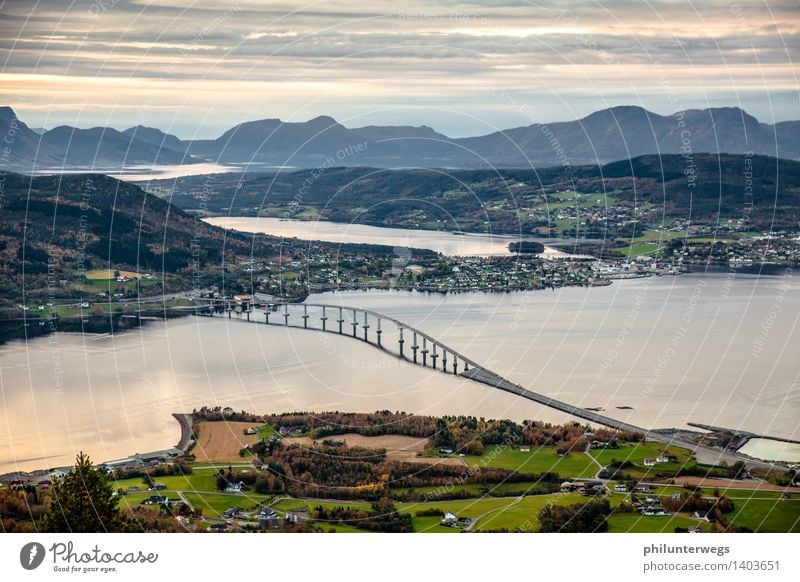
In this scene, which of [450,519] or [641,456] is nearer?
[450,519]

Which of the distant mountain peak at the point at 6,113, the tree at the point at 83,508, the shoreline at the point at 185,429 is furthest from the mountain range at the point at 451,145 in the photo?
the tree at the point at 83,508

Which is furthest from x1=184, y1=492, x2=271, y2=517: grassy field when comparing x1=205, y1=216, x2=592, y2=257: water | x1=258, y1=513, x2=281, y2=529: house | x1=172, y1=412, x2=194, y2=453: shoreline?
x1=205, y1=216, x2=592, y2=257: water

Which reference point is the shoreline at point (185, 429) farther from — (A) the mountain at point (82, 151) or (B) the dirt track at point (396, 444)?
(A) the mountain at point (82, 151)

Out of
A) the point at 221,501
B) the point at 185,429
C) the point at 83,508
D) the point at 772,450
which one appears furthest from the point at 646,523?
the point at 185,429

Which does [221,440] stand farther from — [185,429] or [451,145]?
[451,145]

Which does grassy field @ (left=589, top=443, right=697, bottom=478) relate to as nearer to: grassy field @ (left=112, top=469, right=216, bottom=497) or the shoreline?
grassy field @ (left=112, top=469, right=216, bottom=497)

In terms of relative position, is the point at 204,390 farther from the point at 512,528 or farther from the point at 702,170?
the point at 702,170
